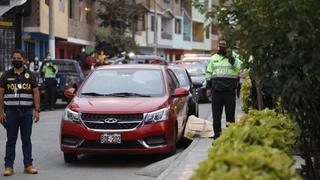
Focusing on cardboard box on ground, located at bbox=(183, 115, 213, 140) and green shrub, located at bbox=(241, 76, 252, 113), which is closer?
cardboard box on ground, located at bbox=(183, 115, 213, 140)

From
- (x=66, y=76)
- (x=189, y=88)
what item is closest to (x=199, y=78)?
(x=66, y=76)

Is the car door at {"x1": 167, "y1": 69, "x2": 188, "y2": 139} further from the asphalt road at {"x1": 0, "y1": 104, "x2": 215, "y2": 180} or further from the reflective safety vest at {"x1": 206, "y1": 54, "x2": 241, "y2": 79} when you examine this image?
the reflective safety vest at {"x1": 206, "y1": 54, "x2": 241, "y2": 79}

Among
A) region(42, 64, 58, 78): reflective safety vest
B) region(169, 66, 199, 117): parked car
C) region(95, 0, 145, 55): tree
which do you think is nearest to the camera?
region(169, 66, 199, 117): parked car

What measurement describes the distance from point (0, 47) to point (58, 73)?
7.79 meters

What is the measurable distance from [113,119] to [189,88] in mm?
5113

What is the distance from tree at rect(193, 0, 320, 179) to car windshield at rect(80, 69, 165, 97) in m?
4.86

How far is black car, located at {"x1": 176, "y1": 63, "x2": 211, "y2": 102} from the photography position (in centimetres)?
2375

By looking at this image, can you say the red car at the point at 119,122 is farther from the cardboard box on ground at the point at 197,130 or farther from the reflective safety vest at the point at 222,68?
the cardboard box on ground at the point at 197,130

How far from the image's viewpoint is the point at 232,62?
36.1ft

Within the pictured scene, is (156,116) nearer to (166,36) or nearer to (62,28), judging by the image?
(62,28)

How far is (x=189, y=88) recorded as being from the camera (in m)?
14.7

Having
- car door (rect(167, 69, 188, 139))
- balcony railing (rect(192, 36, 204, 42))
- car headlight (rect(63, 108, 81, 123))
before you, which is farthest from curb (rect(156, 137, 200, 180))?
balcony railing (rect(192, 36, 204, 42))

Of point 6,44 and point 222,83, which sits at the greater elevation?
point 6,44

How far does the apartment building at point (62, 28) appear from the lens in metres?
30.4
